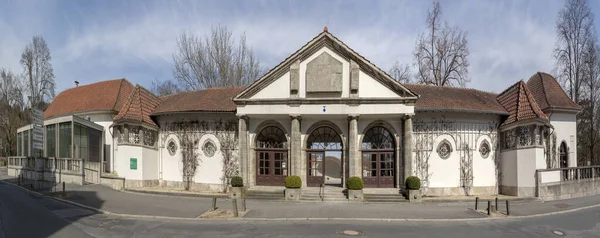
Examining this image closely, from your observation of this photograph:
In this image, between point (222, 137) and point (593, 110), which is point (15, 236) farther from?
point (593, 110)

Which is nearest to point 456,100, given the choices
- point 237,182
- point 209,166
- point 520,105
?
point 520,105

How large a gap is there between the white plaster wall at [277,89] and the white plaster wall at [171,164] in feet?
20.7

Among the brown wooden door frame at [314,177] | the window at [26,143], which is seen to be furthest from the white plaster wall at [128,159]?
the window at [26,143]

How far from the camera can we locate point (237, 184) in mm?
17031

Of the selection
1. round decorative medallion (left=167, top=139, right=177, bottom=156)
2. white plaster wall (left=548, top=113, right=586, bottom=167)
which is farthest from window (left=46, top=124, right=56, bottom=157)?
white plaster wall (left=548, top=113, right=586, bottom=167)

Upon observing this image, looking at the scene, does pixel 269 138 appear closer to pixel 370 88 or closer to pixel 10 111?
pixel 370 88

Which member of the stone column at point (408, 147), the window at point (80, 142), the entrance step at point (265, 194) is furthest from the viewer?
the window at point (80, 142)

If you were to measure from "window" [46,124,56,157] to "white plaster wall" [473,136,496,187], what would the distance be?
2775 centimetres

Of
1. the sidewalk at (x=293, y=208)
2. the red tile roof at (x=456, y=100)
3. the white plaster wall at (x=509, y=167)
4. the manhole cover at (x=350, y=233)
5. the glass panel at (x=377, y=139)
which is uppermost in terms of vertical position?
the red tile roof at (x=456, y=100)

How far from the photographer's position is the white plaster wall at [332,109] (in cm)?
1744

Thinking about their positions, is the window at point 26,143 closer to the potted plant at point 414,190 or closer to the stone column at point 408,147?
the stone column at point 408,147

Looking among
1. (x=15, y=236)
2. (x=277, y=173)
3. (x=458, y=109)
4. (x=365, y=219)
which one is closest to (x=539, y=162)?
(x=458, y=109)

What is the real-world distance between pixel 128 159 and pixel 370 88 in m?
14.4

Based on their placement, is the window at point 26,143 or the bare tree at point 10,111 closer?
the window at point 26,143
